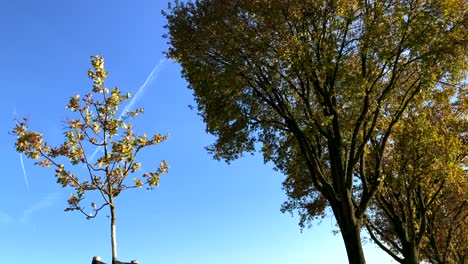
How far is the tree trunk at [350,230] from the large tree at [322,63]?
1.4 inches

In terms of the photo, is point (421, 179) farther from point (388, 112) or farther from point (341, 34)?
point (341, 34)

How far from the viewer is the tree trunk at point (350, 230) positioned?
53.0ft

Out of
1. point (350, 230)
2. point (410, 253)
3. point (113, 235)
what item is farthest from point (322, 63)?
point (410, 253)

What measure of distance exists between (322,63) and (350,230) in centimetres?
601

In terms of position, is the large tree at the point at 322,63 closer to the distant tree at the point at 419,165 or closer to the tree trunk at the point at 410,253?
the distant tree at the point at 419,165

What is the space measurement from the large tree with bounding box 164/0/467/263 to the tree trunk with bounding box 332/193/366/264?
35 mm

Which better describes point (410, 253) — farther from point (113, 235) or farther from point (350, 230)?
point (113, 235)

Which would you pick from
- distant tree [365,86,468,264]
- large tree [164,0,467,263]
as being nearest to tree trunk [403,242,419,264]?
distant tree [365,86,468,264]

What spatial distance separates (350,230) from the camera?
1650 centimetres

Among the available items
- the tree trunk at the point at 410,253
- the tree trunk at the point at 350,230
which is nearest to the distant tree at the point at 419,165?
the tree trunk at the point at 410,253

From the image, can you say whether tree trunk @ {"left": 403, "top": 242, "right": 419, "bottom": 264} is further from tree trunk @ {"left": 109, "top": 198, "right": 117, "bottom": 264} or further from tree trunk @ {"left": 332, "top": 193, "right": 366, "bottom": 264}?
tree trunk @ {"left": 109, "top": 198, "right": 117, "bottom": 264}

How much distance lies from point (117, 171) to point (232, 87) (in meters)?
7.99

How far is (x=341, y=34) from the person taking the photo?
17297mm

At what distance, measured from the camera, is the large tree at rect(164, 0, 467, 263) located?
1656 centimetres
